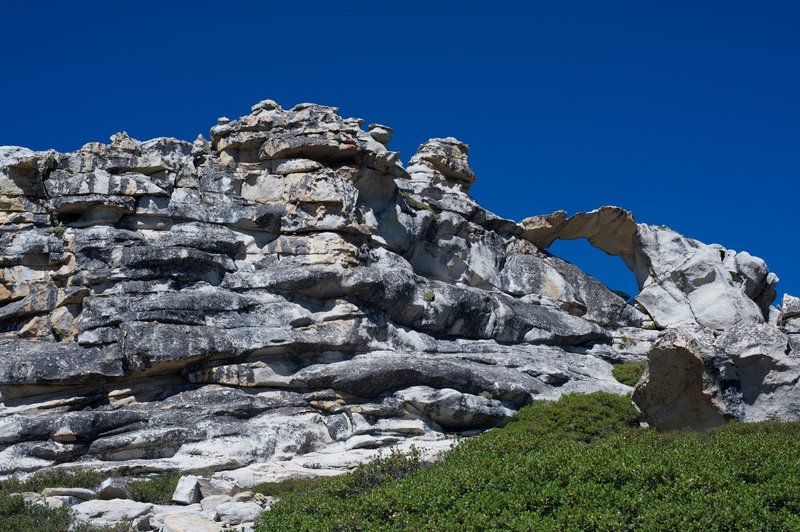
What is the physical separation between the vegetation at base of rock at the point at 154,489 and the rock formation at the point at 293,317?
165 cm

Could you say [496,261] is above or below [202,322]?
above

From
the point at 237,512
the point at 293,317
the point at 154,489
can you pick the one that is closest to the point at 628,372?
the point at 293,317

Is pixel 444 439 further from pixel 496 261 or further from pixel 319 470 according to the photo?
pixel 496 261

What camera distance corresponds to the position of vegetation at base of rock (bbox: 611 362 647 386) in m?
39.7

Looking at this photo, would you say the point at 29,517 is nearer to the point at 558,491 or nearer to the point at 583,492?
the point at 558,491

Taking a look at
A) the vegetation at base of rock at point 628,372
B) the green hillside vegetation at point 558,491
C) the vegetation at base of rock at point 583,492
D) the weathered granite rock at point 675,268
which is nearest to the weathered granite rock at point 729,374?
the green hillside vegetation at point 558,491

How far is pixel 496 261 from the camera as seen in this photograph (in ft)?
152

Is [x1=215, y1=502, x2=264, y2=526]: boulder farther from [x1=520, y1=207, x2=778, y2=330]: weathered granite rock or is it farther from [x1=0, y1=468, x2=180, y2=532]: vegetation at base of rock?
[x1=520, y1=207, x2=778, y2=330]: weathered granite rock

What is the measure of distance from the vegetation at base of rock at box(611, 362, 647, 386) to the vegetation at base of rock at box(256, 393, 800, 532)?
15.5 m

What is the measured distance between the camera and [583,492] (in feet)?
64.5

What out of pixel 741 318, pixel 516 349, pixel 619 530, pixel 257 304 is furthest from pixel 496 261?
pixel 619 530

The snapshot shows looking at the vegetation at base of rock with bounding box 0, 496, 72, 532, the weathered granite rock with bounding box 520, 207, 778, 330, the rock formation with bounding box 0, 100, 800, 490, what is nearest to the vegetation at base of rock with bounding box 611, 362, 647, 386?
the rock formation with bounding box 0, 100, 800, 490

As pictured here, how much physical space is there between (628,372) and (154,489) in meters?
22.1

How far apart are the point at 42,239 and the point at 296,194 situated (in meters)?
9.61
